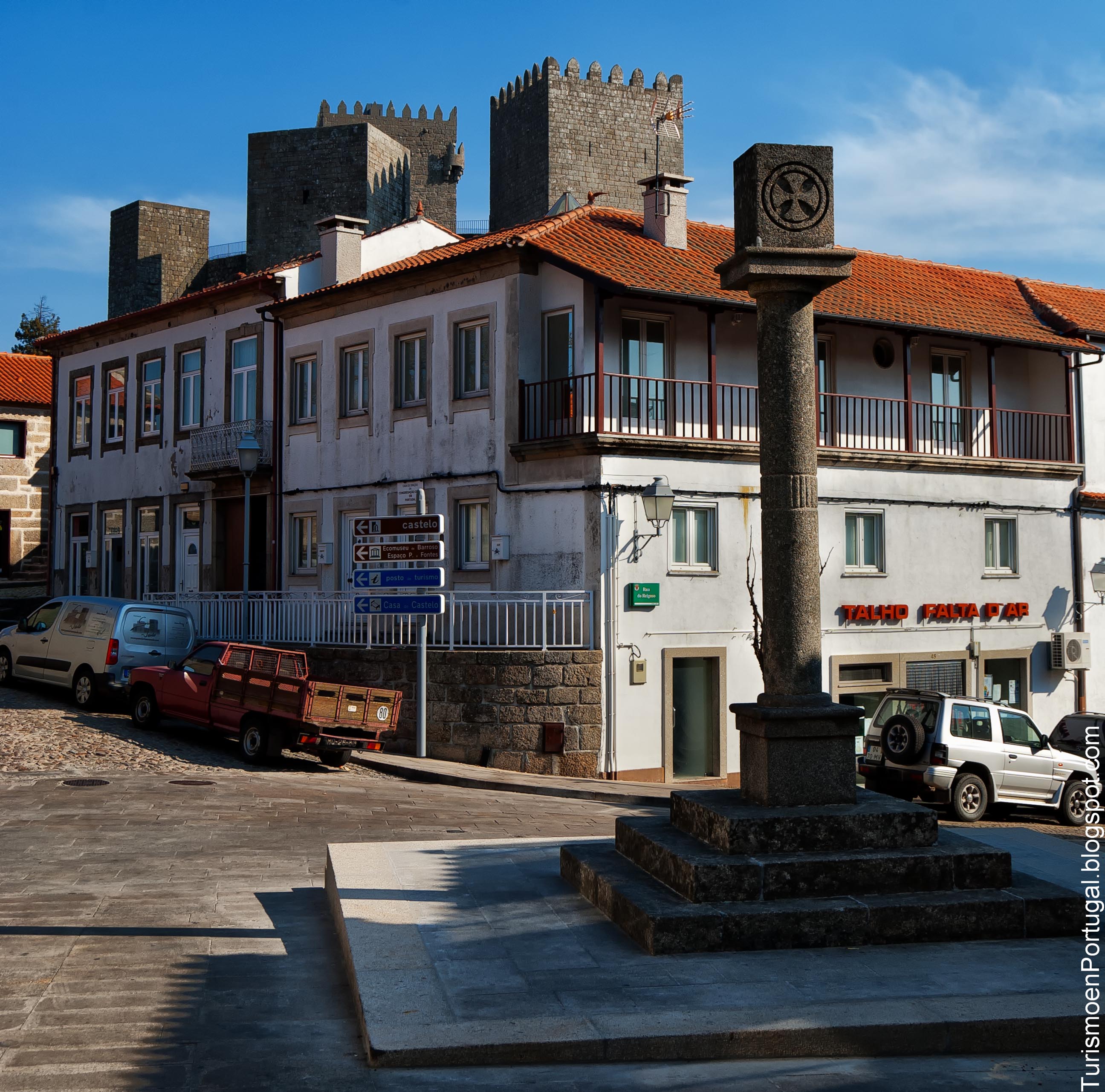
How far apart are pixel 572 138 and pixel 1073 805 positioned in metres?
39.6

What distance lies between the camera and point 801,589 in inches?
328

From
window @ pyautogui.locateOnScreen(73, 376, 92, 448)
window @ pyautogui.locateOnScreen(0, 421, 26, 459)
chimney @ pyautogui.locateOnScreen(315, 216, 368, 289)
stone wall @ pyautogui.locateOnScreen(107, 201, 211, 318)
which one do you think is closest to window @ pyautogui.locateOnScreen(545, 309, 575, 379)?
chimney @ pyautogui.locateOnScreen(315, 216, 368, 289)

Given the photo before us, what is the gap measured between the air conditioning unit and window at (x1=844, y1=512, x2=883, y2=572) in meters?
4.65

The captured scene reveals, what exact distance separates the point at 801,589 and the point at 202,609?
16935 millimetres

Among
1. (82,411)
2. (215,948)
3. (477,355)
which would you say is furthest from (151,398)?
(215,948)

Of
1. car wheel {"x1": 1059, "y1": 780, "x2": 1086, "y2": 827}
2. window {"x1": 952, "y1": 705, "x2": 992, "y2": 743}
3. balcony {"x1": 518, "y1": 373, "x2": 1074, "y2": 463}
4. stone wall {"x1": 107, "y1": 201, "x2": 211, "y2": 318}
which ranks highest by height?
stone wall {"x1": 107, "y1": 201, "x2": 211, "y2": 318}

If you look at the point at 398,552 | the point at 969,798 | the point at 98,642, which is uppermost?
the point at 398,552

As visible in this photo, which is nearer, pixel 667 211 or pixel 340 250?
pixel 667 211

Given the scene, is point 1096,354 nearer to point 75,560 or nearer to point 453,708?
point 453,708

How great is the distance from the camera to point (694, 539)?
2045 cm

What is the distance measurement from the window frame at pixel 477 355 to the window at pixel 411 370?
3.13 feet

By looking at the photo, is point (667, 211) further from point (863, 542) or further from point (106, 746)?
point (106, 746)

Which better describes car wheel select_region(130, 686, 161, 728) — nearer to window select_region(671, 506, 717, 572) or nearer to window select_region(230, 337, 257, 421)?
window select_region(671, 506, 717, 572)

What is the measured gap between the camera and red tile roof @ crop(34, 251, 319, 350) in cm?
2569
